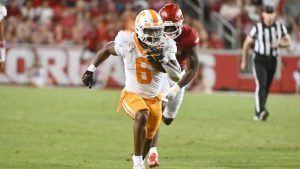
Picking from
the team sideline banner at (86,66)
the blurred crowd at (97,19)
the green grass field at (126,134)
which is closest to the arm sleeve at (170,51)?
the green grass field at (126,134)

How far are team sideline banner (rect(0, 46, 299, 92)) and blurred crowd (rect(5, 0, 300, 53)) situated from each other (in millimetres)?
399

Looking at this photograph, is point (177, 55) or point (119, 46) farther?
point (177, 55)

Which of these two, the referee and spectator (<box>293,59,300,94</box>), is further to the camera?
spectator (<box>293,59,300,94</box>)

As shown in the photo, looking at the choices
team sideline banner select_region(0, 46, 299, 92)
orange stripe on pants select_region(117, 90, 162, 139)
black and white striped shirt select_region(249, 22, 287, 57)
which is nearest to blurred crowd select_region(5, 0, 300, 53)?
team sideline banner select_region(0, 46, 299, 92)

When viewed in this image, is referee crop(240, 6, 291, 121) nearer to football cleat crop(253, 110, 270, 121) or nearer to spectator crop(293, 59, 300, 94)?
football cleat crop(253, 110, 270, 121)

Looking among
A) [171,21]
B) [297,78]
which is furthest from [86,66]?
[171,21]

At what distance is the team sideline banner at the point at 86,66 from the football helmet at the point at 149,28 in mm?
13039

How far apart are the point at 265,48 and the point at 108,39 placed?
857 cm

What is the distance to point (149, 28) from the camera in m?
7.81

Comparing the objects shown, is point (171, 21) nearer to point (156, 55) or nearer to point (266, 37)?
point (156, 55)

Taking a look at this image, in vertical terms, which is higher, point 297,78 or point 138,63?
point 138,63

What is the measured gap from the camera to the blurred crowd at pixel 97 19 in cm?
2162

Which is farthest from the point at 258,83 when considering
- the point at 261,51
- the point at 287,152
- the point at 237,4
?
the point at 237,4

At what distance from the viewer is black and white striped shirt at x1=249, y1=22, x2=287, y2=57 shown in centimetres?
1411
